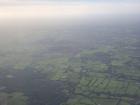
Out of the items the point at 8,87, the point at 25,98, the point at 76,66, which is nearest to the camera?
the point at 25,98

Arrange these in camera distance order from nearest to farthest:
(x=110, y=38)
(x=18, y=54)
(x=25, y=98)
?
(x=25, y=98)
(x=18, y=54)
(x=110, y=38)

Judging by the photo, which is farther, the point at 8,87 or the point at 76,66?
the point at 76,66

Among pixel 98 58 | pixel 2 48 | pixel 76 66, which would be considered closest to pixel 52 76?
pixel 76 66

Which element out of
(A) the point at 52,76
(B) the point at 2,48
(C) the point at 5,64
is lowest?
(A) the point at 52,76

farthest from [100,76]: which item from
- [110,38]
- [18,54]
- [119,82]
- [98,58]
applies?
[110,38]

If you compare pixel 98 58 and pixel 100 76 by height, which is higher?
pixel 98 58

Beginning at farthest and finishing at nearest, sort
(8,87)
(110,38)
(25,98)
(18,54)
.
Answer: (110,38), (18,54), (8,87), (25,98)

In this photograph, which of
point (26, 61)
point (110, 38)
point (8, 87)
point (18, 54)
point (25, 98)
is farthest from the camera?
point (110, 38)

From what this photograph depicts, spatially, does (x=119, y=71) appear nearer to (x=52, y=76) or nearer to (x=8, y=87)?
(x=52, y=76)

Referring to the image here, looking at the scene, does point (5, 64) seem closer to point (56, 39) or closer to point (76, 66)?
point (76, 66)
